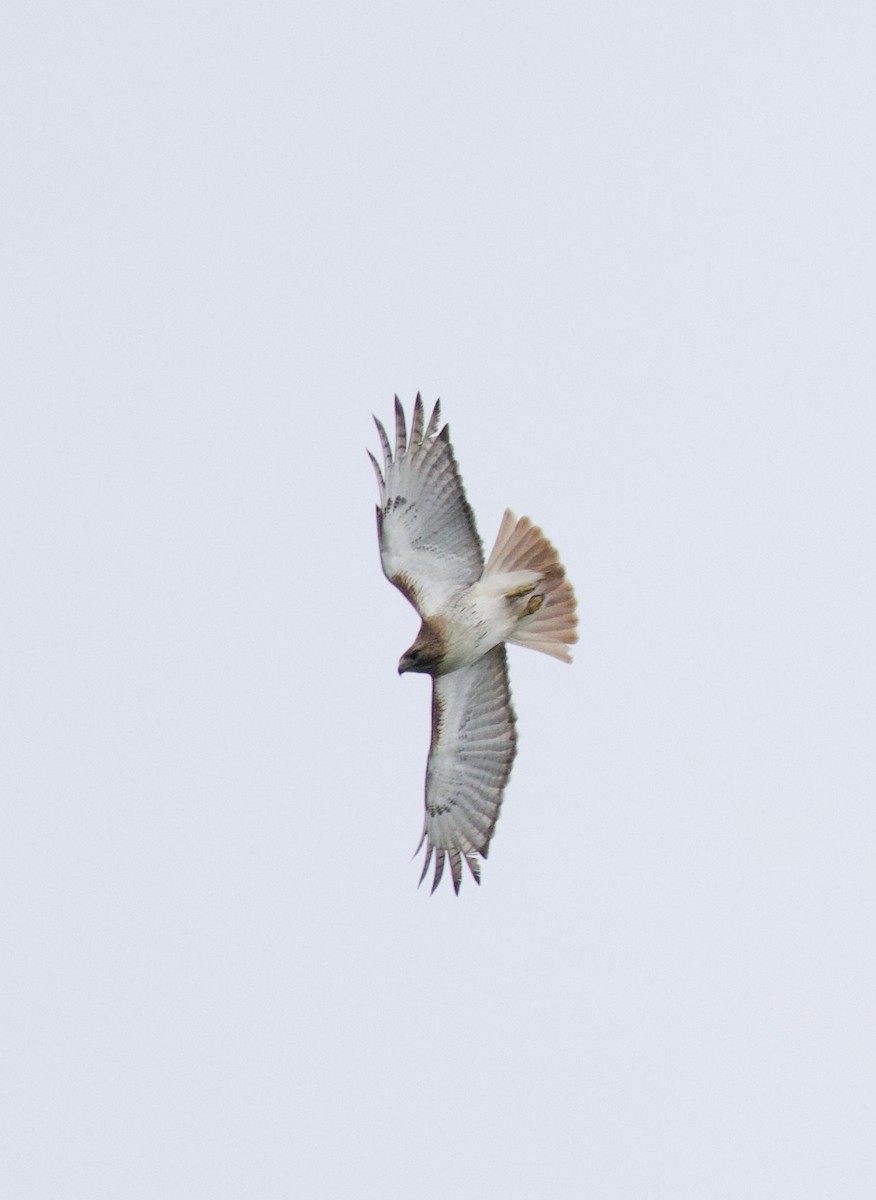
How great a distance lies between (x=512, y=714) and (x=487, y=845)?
78 cm

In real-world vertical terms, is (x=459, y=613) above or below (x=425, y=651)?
above

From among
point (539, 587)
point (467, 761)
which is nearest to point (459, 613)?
point (539, 587)

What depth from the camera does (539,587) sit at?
14008 mm

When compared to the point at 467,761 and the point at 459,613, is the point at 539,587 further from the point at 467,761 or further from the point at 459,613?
the point at 467,761

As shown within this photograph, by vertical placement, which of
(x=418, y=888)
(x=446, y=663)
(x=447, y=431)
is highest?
(x=447, y=431)

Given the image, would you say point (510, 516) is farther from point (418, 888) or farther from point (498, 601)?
point (418, 888)

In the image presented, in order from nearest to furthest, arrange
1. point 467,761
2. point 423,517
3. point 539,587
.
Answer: point 423,517, point 539,587, point 467,761

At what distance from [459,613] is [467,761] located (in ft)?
3.46

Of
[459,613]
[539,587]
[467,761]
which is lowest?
[467,761]

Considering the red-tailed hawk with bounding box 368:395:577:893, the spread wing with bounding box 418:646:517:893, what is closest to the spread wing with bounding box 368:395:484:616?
the red-tailed hawk with bounding box 368:395:577:893

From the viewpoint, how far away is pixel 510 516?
46.0ft

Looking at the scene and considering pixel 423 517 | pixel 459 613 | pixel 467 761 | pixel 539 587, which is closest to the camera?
pixel 423 517

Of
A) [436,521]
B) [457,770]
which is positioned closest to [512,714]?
[457,770]

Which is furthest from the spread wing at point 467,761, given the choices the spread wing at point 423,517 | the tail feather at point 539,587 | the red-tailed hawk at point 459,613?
the spread wing at point 423,517
